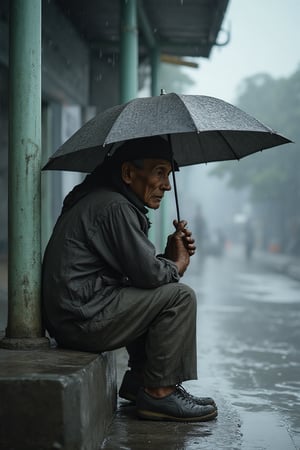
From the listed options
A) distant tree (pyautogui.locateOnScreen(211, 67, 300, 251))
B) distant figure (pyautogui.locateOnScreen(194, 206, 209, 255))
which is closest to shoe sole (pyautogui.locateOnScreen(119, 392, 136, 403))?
distant figure (pyautogui.locateOnScreen(194, 206, 209, 255))

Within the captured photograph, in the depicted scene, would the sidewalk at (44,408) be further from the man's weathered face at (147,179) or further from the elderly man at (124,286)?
the man's weathered face at (147,179)

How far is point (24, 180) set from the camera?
13.7ft

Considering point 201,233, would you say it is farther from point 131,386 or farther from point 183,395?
point 183,395

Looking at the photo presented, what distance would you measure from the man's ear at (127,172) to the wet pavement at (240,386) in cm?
139

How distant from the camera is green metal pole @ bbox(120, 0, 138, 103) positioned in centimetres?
856

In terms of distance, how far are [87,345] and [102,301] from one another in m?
0.25

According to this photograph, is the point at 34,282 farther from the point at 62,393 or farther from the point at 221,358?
the point at 221,358

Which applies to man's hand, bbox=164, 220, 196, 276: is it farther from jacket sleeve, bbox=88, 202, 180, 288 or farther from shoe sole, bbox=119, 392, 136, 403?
shoe sole, bbox=119, 392, 136, 403

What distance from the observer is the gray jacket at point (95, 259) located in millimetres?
3863

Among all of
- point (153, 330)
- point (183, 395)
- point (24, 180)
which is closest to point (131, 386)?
point (183, 395)

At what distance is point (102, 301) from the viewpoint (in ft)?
12.8

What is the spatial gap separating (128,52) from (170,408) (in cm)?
554

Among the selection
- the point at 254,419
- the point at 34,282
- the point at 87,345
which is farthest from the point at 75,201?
the point at 254,419

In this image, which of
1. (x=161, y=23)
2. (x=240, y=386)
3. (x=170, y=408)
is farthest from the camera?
(x=161, y=23)
